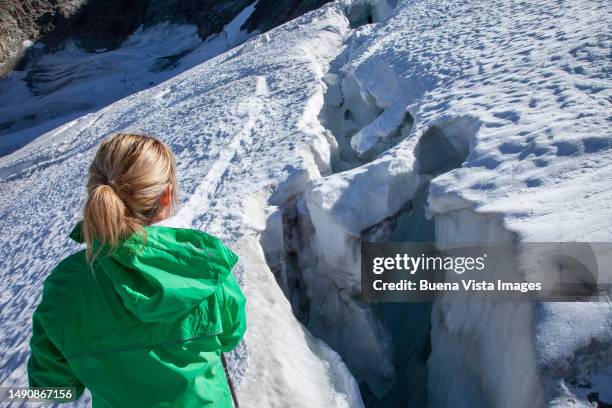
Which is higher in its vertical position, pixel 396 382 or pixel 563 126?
pixel 563 126

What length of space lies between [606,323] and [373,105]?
3844 millimetres

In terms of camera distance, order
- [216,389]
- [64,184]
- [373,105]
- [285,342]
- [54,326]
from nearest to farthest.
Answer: [54,326], [216,389], [285,342], [373,105], [64,184]

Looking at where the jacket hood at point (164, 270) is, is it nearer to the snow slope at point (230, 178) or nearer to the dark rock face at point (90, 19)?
the snow slope at point (230, 178)

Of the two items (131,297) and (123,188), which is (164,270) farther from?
(123,188)

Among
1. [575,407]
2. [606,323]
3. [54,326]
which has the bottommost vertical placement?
[575,407]

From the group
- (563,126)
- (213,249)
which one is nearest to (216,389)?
(213,249)

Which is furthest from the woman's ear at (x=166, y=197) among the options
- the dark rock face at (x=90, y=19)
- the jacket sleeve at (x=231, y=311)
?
the dark rock face at (x=90, y=19)

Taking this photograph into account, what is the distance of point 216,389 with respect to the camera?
1.25 meters

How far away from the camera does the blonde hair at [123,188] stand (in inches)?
40.6

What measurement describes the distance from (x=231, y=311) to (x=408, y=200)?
2.02 meters

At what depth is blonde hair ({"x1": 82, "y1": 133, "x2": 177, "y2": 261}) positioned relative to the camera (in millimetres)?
1031

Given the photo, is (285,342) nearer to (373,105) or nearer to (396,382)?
(396,382)

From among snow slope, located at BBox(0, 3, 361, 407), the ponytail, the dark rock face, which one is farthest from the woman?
the dark rock face

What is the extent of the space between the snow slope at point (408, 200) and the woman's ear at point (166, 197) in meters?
1.08
